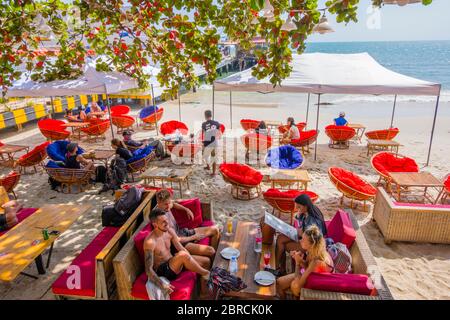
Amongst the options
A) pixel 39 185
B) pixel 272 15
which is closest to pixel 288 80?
pixel 272 15

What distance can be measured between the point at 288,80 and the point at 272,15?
16.1ft

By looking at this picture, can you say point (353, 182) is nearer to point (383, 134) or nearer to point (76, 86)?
point (383, 134)

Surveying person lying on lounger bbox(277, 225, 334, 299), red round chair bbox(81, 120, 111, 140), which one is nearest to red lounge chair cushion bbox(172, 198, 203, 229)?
person lying on lounger bbox(277, 225, 334, 299)

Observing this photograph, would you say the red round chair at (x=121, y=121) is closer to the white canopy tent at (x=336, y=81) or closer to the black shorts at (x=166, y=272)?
the white canopy tent at (x=336, y=81)

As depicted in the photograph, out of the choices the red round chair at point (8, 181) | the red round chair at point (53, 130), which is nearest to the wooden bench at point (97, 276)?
the red round chair at point (8, 181)

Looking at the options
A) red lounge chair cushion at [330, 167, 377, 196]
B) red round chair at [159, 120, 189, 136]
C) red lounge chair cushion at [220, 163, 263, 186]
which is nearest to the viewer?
red lounge chair cushion at [330, 167, 377, 196]

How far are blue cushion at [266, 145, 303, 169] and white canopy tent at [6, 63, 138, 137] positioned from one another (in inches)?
177

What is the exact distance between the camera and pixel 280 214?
6.05 m

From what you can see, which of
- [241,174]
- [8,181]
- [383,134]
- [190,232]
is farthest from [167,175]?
[383,134]

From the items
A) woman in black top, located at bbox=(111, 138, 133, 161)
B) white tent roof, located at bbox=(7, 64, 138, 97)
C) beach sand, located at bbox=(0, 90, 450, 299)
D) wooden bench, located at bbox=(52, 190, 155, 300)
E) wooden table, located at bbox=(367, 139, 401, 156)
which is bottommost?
beach sand, located at bbox=(0, 90, 450, 299)

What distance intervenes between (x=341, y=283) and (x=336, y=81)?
6.64 meters

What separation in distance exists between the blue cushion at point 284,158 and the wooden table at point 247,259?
2982 millimetres

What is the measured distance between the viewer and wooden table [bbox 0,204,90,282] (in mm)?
3469

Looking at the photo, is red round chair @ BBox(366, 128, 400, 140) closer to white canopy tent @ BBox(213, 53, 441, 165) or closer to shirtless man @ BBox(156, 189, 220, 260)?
white canopy tent @ BBox(213, 53, 441, 165)
